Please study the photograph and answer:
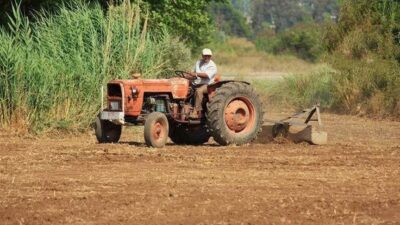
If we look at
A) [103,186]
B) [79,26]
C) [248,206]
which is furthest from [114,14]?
[248,206]

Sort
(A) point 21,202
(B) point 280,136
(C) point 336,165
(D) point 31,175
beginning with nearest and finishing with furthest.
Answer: (A) point 21,202 → (D) point 31,175 → (C) point 336,165 → (B) point 280,136

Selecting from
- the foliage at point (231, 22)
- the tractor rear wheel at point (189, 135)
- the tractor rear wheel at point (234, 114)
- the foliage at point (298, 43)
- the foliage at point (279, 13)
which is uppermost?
the foliage at point (279, 13)

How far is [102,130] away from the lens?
15562mm

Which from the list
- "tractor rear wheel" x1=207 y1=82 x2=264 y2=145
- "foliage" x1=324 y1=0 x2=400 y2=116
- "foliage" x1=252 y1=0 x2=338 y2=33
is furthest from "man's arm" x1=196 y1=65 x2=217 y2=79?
"foliage" x1=252 y1=0 x2=338 y2=33

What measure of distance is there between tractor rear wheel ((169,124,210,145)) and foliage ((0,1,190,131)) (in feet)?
7.51

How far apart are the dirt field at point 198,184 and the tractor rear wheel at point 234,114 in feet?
1.08

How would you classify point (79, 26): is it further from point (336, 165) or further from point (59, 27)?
point (336, 165)

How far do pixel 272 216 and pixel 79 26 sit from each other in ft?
36.1

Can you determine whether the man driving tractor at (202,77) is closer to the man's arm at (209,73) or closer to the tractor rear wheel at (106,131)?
the man's arm at (209,73)

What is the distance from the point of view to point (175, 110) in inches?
611

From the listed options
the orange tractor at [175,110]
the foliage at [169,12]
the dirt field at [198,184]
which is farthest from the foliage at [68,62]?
the orange tractor at [175,110]

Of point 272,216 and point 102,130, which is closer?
point 272,216

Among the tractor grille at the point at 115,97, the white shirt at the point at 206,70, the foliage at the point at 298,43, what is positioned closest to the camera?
the tractor grille at the point at 115,97

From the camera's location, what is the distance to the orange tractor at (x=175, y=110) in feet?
49.1
